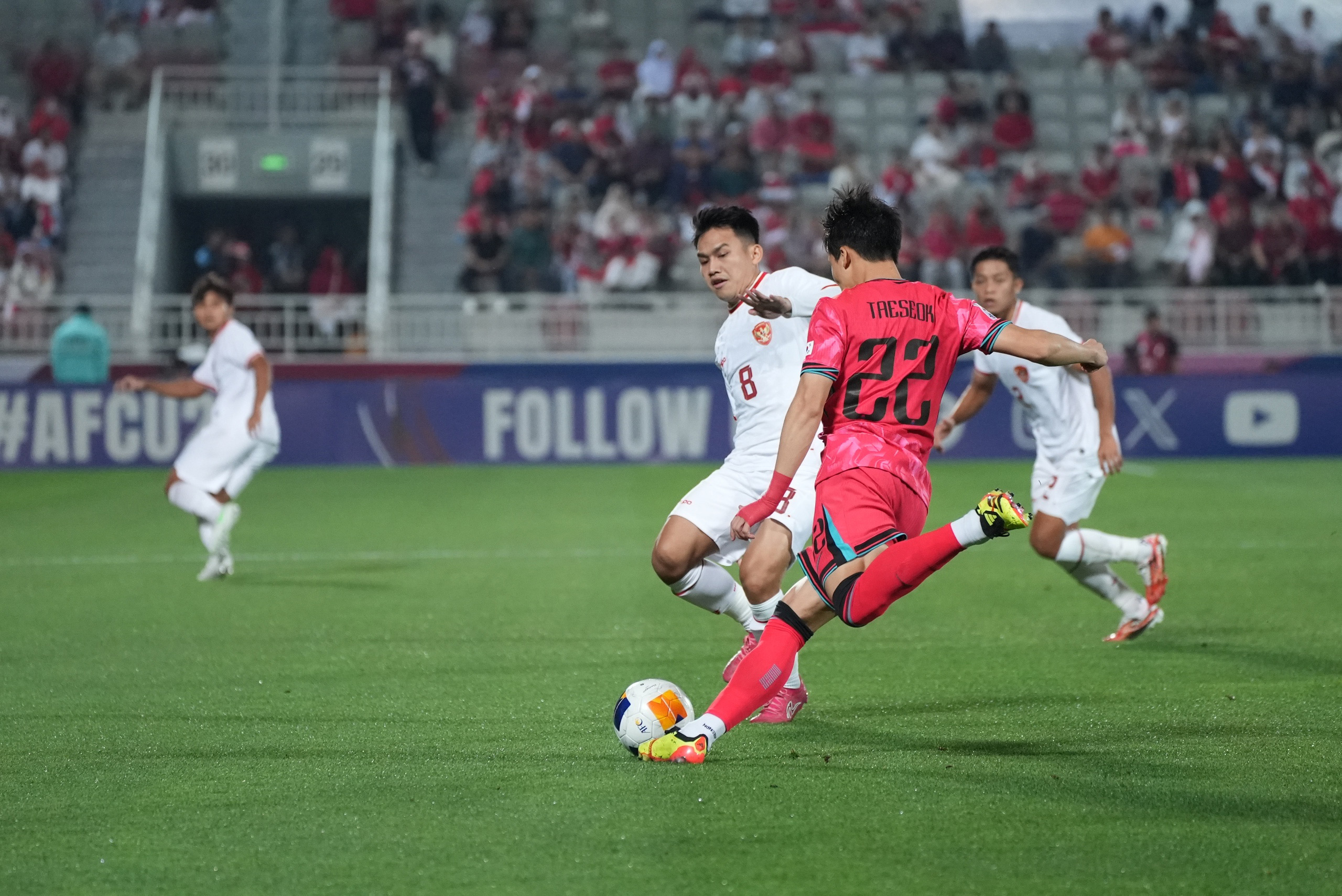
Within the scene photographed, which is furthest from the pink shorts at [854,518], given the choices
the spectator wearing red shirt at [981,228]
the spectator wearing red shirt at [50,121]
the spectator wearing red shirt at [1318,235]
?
the spectator wearing red shirt at [50,121]

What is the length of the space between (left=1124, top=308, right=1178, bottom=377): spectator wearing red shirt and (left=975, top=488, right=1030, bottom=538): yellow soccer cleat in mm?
16093

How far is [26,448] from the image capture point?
61.0ft

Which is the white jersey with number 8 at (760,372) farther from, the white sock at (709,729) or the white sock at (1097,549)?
the white sock at (1097,549)

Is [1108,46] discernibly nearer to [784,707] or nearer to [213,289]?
[213,289]

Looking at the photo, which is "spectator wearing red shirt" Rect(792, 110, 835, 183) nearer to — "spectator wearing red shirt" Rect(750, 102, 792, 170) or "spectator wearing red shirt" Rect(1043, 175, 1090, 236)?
"spectator wearing red shirt" Rect(750, 102, 792, 170)

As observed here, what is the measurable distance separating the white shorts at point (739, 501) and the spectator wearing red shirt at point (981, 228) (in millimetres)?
16751

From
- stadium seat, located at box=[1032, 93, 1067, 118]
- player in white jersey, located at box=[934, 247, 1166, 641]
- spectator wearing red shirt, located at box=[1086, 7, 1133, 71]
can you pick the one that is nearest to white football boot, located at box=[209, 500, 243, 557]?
player in white jersey, located at box=[934, 247, 1166, 641]

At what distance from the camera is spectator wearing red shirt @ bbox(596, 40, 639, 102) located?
2556cm

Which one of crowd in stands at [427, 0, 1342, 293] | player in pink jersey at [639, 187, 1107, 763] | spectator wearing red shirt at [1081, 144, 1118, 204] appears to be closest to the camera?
player in pink jersey at [639, 187, 1107, 763]

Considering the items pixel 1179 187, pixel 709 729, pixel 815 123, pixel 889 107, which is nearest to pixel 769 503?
pixel 709 729

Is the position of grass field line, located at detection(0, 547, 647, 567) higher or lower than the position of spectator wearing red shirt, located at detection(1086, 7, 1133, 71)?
lower

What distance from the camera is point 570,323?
20312mm

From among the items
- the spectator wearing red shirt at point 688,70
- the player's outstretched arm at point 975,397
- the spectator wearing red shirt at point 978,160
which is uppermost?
the spectator wearing red shirt at point 688,70

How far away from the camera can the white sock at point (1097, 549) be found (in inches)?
302
